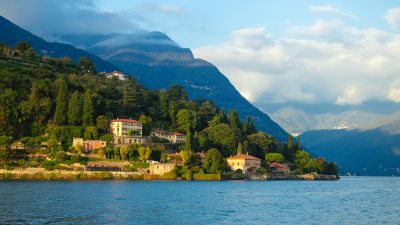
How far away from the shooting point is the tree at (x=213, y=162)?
414 feet

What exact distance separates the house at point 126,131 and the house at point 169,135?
4768mm

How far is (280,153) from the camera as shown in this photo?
6457 inches

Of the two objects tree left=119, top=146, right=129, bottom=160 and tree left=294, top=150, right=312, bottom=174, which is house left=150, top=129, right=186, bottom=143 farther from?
tree left=294, top=150, right=312, bottom=174

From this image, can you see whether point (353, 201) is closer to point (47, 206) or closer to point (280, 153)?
point (47, 206)

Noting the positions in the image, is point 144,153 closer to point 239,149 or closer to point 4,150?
point 4,150

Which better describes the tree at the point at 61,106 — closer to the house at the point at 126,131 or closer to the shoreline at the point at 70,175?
the house at the point at 126,131

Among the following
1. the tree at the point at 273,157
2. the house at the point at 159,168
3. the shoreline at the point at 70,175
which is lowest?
the shoreline at the point at 70,175

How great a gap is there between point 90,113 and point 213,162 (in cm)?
2881

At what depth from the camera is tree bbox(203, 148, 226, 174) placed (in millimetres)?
126062

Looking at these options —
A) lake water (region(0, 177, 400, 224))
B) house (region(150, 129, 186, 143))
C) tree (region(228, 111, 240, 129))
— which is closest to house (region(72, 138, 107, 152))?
house (region(150, 129, 186, 143))

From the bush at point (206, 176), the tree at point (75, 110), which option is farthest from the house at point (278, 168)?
the tree at point (75, 110)

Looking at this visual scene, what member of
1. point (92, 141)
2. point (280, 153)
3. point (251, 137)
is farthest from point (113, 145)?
point (280, 153)

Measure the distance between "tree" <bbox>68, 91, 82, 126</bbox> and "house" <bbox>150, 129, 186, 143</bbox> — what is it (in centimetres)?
1821

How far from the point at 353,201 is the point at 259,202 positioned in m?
14.7
